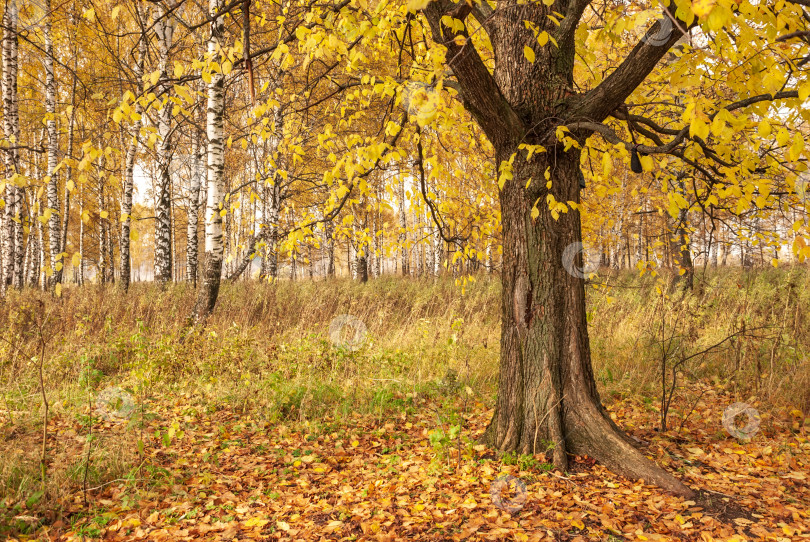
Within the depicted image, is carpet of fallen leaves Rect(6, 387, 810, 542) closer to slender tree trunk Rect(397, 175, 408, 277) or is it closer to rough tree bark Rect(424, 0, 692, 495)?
rough tree bark Rect(424, 0, 692, 495)

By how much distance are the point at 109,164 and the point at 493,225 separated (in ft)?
60.0

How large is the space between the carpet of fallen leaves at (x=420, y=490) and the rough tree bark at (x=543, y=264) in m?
0.26

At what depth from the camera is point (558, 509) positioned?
2686mm

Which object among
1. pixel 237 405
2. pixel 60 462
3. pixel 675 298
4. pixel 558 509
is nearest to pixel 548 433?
pixel 558 509

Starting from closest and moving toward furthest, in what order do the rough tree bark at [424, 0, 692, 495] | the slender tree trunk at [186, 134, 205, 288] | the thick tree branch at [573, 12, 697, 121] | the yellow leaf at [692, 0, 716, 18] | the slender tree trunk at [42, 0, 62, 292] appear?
the yellow leaf at [692, 0, 716, 18], the thick tree branch at [573, 12, 697, 121], the rough tree bark at [424, 0, 692, 495], the slender tree trunk at [42, 0, 62, 292], the slender tree trunk at [186, 134, 205, 288]

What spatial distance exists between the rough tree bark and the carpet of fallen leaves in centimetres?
26

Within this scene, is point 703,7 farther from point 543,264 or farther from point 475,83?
point 543,264

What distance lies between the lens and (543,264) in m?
3.21

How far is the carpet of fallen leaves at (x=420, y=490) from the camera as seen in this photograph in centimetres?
253

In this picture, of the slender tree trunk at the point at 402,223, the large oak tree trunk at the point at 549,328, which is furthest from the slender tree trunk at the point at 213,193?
the large oak tree trunk at the point at 549,328

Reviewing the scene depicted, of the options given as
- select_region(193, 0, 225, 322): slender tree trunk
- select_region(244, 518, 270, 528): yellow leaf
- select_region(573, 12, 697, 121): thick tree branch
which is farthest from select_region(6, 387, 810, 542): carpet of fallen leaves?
select_region(193, 0, 225, 322): slender tree trunk

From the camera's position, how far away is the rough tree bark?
3170 millimetres

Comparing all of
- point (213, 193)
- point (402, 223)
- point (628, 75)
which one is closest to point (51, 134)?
point (213, 193)

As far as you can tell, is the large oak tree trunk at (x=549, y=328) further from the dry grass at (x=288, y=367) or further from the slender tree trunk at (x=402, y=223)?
the slender tree trunk at (x=402, y=223)
